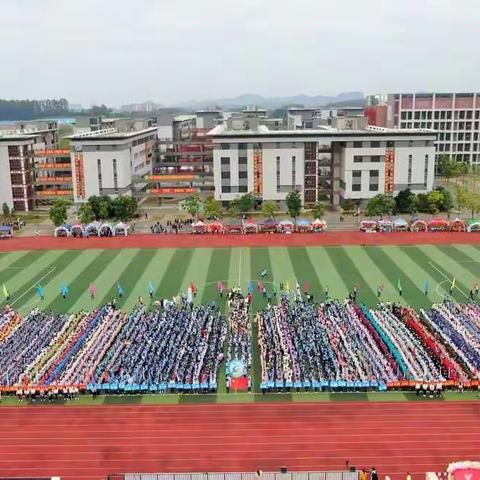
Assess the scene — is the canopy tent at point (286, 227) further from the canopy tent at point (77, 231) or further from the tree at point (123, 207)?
the canopy tent at point (77, 231)

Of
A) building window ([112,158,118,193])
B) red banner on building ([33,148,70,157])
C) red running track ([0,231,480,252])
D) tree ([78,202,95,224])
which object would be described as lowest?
red running track ([0,231,480,252])

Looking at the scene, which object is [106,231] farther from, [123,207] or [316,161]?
[316,161]

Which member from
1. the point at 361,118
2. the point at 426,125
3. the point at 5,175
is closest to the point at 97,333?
the point at 5,175

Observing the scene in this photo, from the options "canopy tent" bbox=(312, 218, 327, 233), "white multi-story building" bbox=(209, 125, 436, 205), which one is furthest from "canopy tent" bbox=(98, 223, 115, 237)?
"canopy tent" bbox=(312, 218, 327, 233)

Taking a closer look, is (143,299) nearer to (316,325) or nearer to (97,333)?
(97,333)

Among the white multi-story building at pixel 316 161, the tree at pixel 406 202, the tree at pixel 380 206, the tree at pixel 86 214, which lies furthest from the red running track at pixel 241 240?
the white multi-story building at pixel 316 161

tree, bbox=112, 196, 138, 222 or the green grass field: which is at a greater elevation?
tree, bbox=112, 196, 138, 222

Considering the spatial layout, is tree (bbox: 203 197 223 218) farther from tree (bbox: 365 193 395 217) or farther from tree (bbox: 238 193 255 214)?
tree (bbox: 365 193 395 217)
